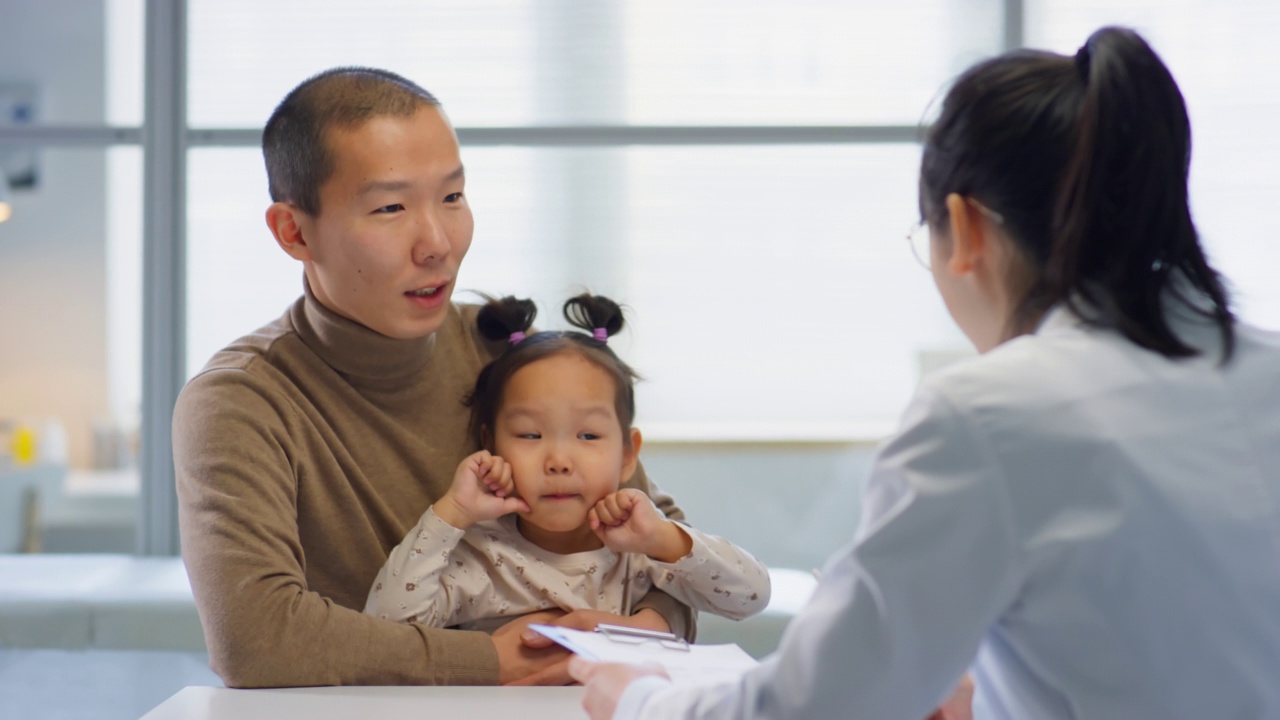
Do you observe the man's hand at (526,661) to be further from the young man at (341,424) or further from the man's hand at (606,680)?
the man's hand at (606,680)

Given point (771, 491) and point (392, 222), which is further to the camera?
point (771, 491)

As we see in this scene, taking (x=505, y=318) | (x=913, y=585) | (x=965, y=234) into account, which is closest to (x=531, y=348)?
(x=505, y=318)

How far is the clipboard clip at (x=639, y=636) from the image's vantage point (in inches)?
56.4

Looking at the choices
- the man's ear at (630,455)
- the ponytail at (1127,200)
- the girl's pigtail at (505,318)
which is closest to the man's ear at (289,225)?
the girl's pigtail at (505,318)

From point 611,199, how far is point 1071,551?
3118mm

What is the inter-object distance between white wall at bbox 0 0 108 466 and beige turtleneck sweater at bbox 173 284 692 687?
92.8 inches

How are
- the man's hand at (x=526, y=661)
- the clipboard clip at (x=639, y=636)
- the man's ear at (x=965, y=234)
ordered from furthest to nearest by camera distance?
the man's hand at (x=526, y=661) < the clipboard clip at (x=639, y=636) < the man's ear at (x=965, y=234)

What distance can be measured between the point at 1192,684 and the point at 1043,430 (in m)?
0.23

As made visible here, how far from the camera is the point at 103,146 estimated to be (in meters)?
3.87

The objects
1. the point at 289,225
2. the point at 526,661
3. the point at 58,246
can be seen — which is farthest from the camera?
the point at 58,246

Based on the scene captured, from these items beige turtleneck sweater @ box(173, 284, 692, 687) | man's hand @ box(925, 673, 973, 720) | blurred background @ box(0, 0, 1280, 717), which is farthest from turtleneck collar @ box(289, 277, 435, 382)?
blurred background @ box(0, 0, 1280, 717)

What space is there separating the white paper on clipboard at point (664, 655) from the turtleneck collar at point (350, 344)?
1.94ft

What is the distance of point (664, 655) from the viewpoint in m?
1.38

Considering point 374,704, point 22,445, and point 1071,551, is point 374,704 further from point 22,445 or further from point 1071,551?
point 22,445
